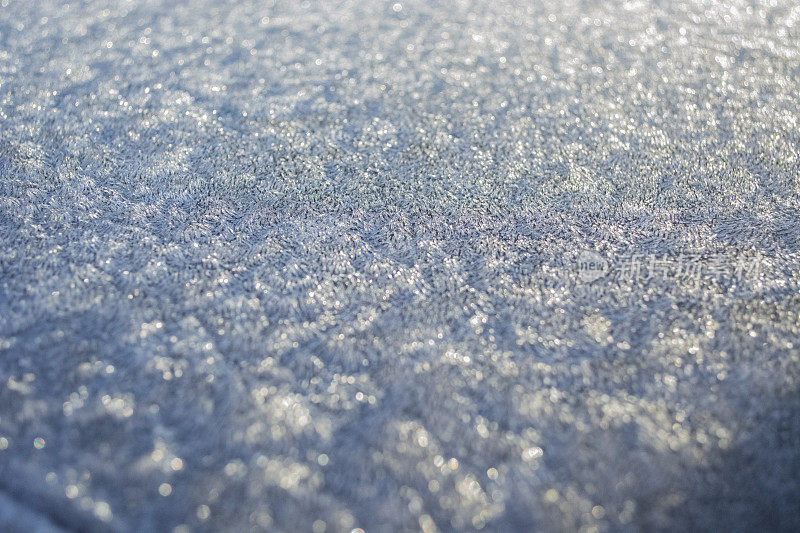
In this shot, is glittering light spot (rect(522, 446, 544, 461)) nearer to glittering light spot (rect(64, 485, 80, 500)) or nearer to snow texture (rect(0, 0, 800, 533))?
snow texture (rect(0, 0, 800, 533))

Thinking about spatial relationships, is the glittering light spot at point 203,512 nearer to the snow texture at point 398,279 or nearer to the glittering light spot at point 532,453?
the snow texture at point 398,279

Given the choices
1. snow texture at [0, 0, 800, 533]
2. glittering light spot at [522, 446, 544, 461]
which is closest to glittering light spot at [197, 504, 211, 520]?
snow texture at [0, 0, 800, 533]

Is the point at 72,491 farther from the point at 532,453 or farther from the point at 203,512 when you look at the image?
the point at 532,453

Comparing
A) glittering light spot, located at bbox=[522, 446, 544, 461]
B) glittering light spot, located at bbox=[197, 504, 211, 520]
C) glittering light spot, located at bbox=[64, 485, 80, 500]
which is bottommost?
glittering light spot, located at bbox=[522, 446, 544, 461]

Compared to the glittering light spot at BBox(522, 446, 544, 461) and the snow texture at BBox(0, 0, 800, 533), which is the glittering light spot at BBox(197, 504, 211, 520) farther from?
the glittering light spot at BBox(522, 446, 544, 461)

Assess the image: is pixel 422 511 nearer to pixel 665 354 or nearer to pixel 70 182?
pixel 665 354

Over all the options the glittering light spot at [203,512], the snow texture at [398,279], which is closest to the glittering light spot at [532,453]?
the snow texture at [398,279]

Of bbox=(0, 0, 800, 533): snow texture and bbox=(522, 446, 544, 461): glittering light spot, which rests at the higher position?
bbox=(0, 0, 800, 533): snow texture

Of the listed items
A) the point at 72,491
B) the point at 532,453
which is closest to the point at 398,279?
the point at 532,453
